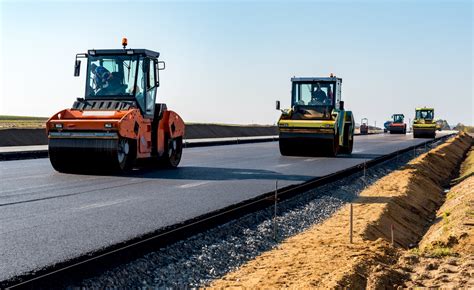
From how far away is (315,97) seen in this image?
895 inches

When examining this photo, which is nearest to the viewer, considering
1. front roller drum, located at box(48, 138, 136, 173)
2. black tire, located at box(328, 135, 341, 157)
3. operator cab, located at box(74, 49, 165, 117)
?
front roller drum, located at box(48, 138, 136, 173)

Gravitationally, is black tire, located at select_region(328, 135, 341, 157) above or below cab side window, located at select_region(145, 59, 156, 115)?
below

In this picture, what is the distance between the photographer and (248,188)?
12109mm

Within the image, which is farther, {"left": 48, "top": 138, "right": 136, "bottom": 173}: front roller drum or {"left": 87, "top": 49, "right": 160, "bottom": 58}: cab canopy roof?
{"left": 87, "top": 49, "right": 160, "bottom": 58}: cab canopy roof

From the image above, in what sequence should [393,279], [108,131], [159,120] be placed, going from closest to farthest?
[393,279] → [108,131] → [159,120]

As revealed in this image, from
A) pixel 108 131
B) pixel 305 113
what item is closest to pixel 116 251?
pixel 108 131

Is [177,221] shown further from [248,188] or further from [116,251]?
[248,188]

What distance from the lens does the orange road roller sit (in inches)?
534

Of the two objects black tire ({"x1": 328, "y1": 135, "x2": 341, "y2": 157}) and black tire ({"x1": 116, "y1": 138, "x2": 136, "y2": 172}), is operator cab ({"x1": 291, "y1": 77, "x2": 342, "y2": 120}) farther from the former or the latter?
black tire ({"x1": 116, "y1": 138, "x2": 136, "y2": 172})

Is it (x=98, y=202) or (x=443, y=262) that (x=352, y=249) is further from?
(x=98, y=202)

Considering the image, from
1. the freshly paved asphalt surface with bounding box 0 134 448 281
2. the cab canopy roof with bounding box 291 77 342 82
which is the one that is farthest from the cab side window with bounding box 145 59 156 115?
the cab canopy roof with bounding box 291 77 342 82

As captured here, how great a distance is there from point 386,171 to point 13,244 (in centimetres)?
1494

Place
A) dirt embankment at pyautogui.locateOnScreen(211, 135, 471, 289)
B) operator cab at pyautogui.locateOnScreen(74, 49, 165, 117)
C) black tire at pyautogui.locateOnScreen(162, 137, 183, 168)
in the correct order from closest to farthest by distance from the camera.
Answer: dirt embankment at pyautogui.locateOnScreen(211, 135, 471, 289)
operator cab at pyautogui.locateOnScreen(74, 49, 165, 117)
black tire at pyautogui.locateOnScreen(162, 137, 183, 168)

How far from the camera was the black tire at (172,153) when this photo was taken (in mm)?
16203
